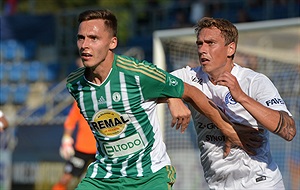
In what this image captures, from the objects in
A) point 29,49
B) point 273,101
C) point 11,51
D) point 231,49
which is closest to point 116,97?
point 231,49

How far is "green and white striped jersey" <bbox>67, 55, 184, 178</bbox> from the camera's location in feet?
16.6

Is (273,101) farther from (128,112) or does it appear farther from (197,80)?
(128,112)

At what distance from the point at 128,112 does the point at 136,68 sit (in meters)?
0.33

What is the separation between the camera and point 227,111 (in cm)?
543

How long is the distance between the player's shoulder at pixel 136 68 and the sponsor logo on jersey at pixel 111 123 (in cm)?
32

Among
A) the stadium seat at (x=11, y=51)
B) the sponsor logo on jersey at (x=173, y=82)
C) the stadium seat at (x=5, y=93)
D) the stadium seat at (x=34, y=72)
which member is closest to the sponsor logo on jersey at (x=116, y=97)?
the sponsor logo on jersey at (x=173, y=82)

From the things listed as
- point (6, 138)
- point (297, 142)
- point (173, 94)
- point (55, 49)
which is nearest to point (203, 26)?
point (173, 94)

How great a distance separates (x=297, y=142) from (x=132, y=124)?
12.8 ft

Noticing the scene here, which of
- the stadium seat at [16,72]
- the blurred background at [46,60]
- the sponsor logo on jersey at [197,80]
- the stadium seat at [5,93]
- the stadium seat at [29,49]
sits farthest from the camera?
the stadium seat at [29,49]

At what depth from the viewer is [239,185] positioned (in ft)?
17.9

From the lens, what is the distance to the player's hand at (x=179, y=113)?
5.09 metres

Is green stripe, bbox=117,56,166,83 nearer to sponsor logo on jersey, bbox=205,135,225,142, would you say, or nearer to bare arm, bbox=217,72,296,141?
bare arm, bbox=217,72,296,141

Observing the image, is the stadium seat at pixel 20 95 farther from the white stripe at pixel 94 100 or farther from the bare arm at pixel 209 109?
the bare arm at pixel 209 109

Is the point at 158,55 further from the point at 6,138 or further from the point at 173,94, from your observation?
the point at 6,138
